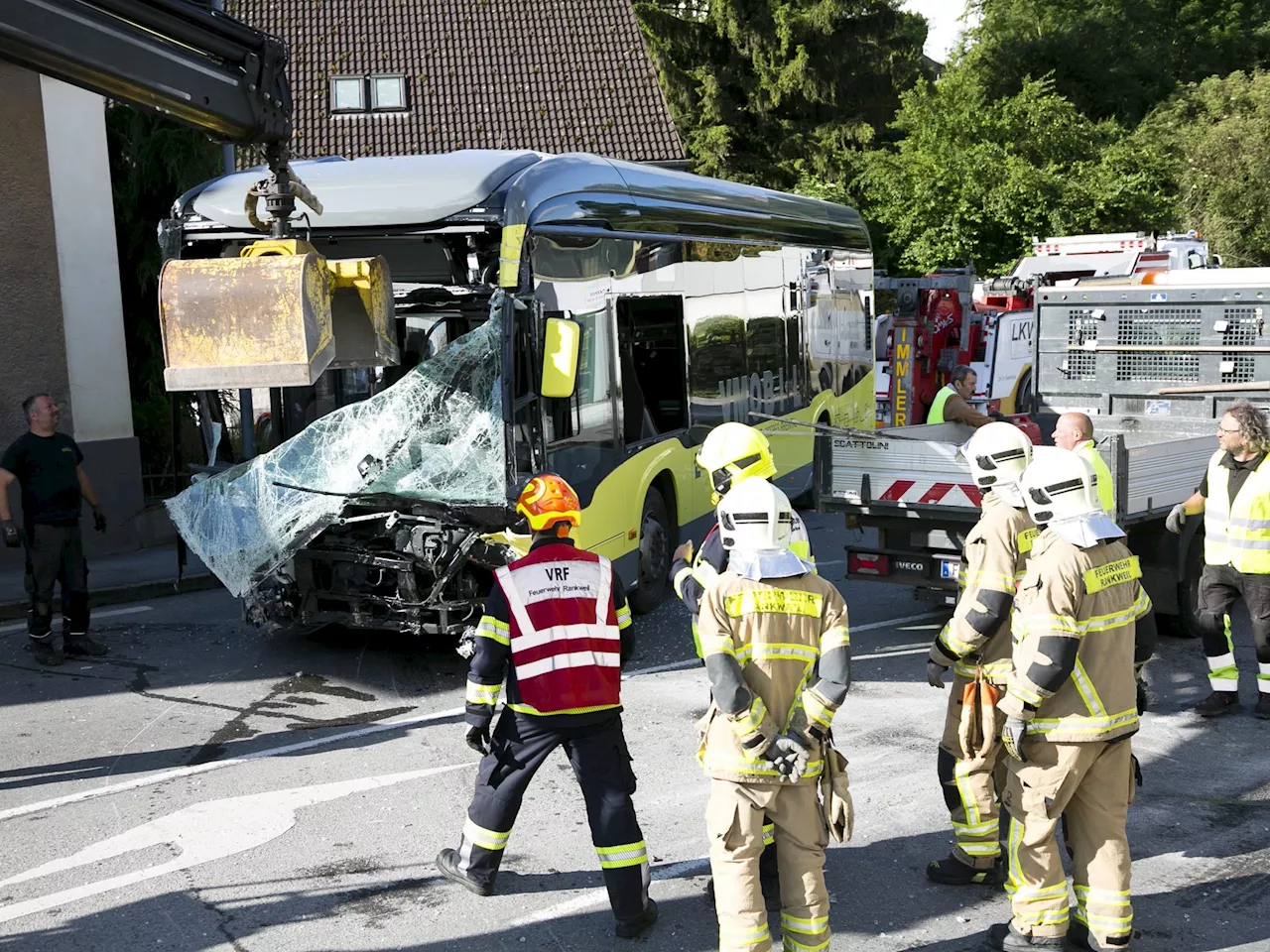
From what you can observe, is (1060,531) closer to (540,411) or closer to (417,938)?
(417,938)

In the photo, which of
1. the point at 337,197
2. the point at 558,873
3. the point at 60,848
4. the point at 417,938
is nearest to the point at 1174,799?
the point at 558,873

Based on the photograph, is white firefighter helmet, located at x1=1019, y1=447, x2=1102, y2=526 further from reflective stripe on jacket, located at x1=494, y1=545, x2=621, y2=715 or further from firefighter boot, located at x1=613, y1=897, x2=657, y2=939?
firefighter boot, located at x1=613, y1=897, x2=657, y2=939

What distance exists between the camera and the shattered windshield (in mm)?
7973

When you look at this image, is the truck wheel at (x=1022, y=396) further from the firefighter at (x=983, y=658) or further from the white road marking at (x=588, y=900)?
the white road marking at (x=588, y=900)

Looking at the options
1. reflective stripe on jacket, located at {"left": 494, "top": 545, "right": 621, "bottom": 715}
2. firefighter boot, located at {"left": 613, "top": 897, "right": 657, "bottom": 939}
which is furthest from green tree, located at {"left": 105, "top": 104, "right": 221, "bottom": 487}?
firefighter boot, located at {"left": 613, "top": 897, "right": 657, "bottom": 939}

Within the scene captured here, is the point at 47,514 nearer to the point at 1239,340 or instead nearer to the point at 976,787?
the point at 976,787

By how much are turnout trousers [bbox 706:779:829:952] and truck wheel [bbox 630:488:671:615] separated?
5440 millimetres

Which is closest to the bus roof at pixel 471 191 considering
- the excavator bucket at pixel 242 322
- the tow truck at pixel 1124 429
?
the excavator bucket at pixel 242 322

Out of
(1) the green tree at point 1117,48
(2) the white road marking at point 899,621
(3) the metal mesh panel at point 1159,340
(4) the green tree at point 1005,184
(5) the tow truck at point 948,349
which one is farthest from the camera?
(1) the green tree at point 1117,48

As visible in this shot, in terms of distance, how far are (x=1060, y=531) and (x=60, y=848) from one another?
15.0 feet

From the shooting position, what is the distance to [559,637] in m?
5.01

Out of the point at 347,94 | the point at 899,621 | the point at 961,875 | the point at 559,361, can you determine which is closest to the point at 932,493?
the point at 899,621

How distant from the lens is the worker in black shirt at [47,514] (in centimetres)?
902

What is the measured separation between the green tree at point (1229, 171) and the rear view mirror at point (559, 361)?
91.3ft
